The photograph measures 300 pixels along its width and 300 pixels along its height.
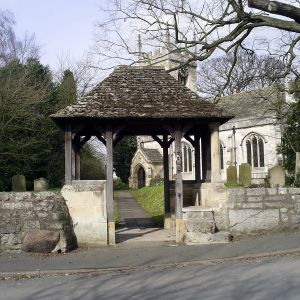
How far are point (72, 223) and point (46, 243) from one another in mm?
1151

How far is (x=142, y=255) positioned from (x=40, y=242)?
254 cm

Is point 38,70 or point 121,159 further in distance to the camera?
point 121,159

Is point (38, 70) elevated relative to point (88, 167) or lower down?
elevated

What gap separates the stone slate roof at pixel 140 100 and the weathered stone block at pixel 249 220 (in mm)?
2709

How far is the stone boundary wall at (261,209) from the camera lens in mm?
13031

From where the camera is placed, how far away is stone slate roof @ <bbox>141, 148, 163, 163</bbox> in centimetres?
4787

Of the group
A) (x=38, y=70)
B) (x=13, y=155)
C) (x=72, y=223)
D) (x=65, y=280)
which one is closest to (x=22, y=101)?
(x=13, y=155)

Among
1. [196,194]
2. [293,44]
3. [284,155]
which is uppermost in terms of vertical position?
[293,44]

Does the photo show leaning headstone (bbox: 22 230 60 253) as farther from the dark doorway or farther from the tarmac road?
the dark doorway

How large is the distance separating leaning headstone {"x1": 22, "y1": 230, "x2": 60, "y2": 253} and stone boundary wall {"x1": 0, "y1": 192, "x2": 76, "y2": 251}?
17cm

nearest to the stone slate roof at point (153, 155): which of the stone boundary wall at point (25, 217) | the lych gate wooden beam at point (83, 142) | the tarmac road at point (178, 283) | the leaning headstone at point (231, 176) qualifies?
the leaning headstone at point (231, 176)

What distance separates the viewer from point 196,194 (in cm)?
1452

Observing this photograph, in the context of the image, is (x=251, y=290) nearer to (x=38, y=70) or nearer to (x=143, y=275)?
(x=143, y=275)

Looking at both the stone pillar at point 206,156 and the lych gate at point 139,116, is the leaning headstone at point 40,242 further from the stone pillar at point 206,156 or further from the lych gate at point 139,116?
the stone pillar at point 206,156
